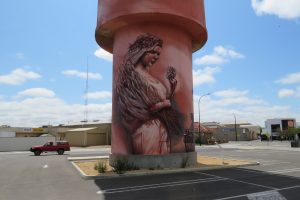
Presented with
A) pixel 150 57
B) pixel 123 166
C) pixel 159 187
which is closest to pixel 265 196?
pixel 159 187

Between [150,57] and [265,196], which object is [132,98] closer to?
[150,57]

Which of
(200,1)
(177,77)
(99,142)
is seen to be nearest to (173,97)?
(177,77)

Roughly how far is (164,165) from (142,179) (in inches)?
168

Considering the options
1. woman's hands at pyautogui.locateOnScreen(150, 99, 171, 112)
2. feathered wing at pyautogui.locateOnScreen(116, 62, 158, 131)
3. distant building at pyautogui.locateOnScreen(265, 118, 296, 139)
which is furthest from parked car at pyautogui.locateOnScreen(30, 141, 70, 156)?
distant building at pyautogui.locateOnScreen(265, 118, 296, 139)

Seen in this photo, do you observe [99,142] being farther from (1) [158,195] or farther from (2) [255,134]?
(2) [255,134]

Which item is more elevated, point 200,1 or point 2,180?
point 200,1

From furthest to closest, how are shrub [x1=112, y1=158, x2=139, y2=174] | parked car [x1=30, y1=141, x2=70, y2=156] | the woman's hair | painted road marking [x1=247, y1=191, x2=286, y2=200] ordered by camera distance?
1. parked car [x1=30, y1=141, x2=70, y2=156]
2. the woman's hair
3. shrub [x1=112, y1=158, x2=139, y2=174]
4. painted road marking [x1=247, y1=191, x2=286, y2=200]

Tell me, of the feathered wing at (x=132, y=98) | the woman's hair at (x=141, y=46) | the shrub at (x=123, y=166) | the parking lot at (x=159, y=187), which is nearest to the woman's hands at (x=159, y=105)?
the feathered wing at (x=132, y=98)

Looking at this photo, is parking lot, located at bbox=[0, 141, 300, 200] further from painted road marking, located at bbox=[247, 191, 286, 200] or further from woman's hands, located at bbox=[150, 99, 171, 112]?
woman's hands, located at bbox=[150, 99, 171, 112]

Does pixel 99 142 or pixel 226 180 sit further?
pixel 99 142

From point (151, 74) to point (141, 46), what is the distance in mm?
2074

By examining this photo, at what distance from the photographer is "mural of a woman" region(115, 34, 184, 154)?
20.7m

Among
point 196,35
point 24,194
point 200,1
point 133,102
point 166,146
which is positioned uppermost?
point 200,1

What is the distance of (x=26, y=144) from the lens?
58.9 metres
